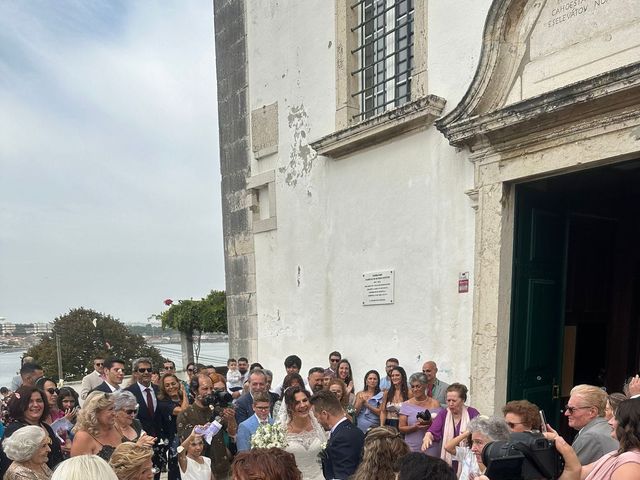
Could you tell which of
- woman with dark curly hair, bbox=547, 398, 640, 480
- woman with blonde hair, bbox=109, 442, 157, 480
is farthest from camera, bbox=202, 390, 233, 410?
woman with dark curly hair, bbox=547, 398, 640, 480

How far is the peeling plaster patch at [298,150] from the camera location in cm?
796

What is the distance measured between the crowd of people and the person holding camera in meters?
0.01

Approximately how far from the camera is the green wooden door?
554 centimetres

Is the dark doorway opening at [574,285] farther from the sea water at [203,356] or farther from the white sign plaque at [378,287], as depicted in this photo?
the sea water at [203,356]

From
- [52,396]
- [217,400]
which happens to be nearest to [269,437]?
[217,400]

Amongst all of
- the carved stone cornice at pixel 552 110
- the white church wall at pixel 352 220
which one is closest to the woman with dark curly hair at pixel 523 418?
the white church wall at pixel 352 220

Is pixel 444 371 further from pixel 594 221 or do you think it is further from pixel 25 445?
pixel 25 445

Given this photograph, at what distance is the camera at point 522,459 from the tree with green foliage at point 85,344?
18946 mm

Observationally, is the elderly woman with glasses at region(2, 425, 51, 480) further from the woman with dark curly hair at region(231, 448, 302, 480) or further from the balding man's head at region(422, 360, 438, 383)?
the balding man's head at region(422, 360, 438, 383)

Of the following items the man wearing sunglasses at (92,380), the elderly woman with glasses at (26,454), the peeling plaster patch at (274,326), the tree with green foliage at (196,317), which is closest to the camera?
the elderly woman with glasses at (26,454)

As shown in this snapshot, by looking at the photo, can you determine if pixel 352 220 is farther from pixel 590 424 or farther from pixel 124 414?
pixel 590 424

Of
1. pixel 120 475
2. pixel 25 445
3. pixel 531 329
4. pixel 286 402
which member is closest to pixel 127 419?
pixel 25 445

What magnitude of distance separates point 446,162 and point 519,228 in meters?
1.13

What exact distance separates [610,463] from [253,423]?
2692 mm
